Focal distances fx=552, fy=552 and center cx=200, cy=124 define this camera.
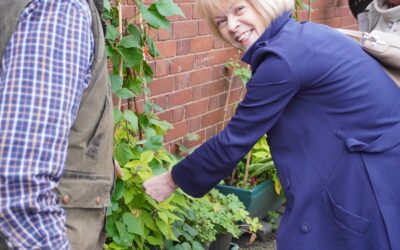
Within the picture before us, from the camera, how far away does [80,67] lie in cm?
119

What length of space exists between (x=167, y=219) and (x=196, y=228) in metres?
0.57

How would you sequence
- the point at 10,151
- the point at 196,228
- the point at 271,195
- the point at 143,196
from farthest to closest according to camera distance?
the point at 271,195
the point at 196,228
the point at 143,196
the point at 10,151

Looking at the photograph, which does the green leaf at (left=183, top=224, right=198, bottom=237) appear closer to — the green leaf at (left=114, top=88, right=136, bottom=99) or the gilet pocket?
the green leaf at (left=114, top=88, right=136, bottom=99)

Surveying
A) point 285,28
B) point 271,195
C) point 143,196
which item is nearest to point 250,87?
point 285,28

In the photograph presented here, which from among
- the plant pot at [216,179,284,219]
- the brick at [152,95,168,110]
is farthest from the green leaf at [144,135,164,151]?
the plant pot at [216,179,284,219]

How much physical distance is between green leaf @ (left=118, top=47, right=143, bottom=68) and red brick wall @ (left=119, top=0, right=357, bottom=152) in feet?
1.66

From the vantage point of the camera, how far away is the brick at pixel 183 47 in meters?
3.41

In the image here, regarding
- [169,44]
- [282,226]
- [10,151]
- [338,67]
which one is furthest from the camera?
[169,44]

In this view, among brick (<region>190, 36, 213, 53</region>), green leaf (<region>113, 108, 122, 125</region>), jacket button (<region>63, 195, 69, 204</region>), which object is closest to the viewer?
jacket button (<region>63, 195, 69, 204</region>)

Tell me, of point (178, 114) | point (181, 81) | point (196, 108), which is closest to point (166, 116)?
point (178, 114)

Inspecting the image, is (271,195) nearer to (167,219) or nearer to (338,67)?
(167,219)

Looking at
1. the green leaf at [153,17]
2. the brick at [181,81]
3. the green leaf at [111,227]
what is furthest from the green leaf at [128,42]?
the brick at [181,81]

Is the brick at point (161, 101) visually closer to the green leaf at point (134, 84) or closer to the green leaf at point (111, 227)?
the green leaf at point (134, 84)

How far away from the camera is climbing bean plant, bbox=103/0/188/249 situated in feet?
7.51
